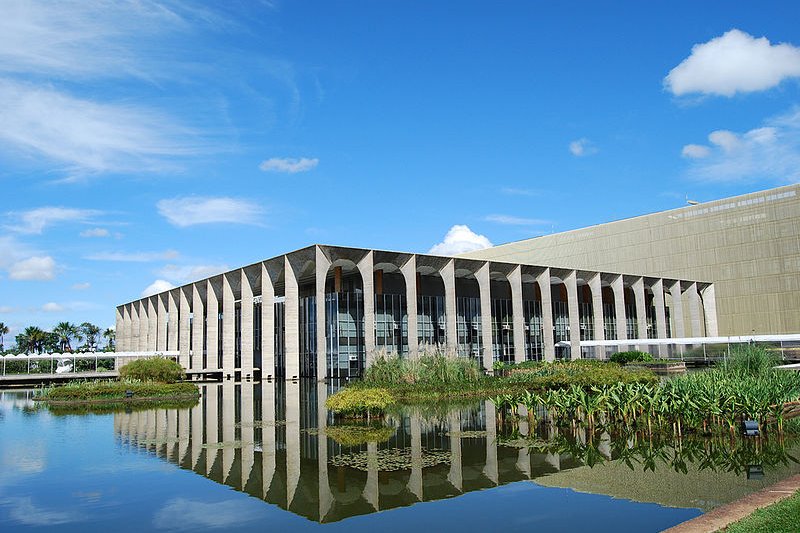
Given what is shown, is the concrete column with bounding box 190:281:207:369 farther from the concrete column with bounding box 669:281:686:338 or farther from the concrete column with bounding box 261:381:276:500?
the concrete column with bounding box 669:281:686:338

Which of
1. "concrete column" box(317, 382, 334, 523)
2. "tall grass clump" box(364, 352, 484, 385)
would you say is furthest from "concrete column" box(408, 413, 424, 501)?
"tall grass clump" box(364, 352, 484, 385)

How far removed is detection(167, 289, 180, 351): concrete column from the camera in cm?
5631

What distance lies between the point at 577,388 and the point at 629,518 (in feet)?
26.2

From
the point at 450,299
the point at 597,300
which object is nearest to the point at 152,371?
the point at 450,299

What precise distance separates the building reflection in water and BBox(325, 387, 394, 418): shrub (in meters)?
0.52

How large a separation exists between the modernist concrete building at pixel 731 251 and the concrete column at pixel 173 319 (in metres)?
42.5

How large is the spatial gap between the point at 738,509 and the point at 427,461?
5.15m

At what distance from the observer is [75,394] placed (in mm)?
24906

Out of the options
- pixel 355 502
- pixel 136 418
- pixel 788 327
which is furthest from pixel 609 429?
pixel 788 327

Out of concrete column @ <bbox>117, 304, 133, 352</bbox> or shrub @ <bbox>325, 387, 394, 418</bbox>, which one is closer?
shrub @ <bbox>325, 387, 394, 418</bbox>

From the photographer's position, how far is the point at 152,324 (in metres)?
61.4

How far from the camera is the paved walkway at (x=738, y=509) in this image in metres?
6.47

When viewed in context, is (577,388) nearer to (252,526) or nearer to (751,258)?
(252,526)

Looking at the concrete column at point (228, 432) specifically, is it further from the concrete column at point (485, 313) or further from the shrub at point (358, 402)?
the concrete column at point (485, 313)
